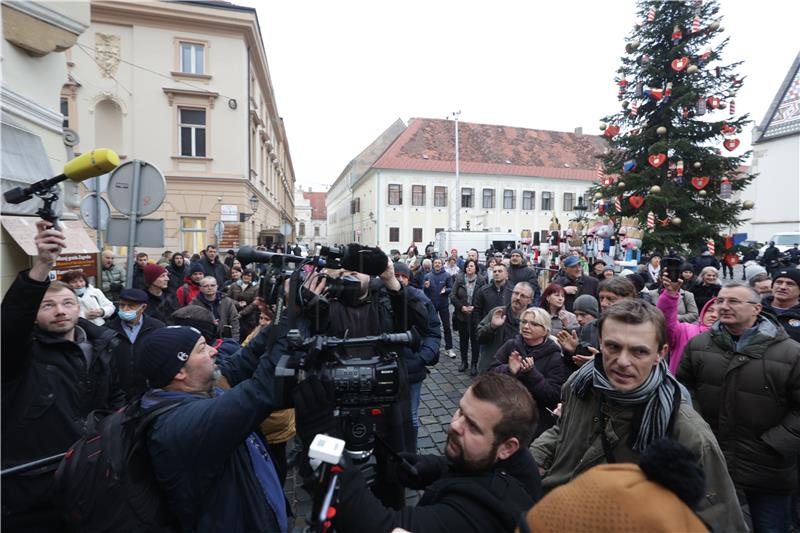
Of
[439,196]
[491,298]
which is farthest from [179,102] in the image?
[439,196]

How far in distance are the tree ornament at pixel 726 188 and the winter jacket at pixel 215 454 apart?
12908 mm

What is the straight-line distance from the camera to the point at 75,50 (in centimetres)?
1563

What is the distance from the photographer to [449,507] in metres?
1.27

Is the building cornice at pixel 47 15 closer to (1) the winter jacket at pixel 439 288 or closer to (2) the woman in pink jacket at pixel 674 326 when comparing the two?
(1) the winter jacket at pixel 439 288

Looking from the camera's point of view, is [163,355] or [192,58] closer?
[163,355]

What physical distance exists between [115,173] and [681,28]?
12.8m

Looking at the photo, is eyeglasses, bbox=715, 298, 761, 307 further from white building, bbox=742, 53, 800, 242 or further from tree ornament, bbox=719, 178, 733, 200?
white building, bbox=742, 53, 800, 242

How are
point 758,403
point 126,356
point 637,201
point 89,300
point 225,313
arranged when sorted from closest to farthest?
1. point 758,403
2. point 126,356
3. point 89,300
4. point 225,313
5. point 637,201

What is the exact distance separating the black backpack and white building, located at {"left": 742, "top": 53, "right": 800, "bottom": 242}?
38.3 meters

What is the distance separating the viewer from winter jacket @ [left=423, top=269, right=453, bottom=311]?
8109 millimetres

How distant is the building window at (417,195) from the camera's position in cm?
3638

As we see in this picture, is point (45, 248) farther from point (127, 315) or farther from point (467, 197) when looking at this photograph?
point (467, 197)

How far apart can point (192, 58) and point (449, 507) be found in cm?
2071

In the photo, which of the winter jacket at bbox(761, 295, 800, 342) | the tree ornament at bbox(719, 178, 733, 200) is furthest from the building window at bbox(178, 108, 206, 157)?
the winter jacket at bbox(761, 295, 800, 342)
